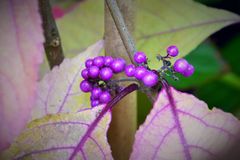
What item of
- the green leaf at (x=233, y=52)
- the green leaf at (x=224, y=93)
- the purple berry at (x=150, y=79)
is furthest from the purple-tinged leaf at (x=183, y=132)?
the green leaf at (x=233, y=52)

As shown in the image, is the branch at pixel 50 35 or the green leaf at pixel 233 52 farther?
the green leaf at pixel 233 52

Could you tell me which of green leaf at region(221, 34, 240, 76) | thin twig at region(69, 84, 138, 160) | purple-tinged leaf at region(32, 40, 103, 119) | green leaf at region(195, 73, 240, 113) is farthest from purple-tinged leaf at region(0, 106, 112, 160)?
green leaf at region(221, 34, 240, 76)

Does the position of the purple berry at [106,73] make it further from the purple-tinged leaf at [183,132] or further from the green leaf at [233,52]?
the green leaf at [233,52]

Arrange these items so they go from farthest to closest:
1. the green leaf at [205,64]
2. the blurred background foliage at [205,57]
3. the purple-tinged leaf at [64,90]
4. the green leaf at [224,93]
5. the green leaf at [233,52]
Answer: the green leaf at [233,52], the green leaf at [224,93], the green leaf at [205,64], the blurred background foliage at [205,57], the purple-tinged leaf at [64,90]

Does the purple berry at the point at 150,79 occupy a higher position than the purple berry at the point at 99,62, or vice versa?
the purple berry at the point at 99,62

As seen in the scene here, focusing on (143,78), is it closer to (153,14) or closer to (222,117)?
(222,117)

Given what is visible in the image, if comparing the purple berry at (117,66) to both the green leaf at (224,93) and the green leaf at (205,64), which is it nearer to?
the green leaf at (205,64)

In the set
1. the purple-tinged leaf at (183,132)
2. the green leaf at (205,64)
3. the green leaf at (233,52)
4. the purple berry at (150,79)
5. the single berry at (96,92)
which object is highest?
the purple berry at (150,79)

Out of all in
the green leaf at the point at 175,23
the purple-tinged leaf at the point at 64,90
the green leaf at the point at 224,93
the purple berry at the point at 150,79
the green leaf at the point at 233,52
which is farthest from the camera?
the green leaf at the point at 233,52

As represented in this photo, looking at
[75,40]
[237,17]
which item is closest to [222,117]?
[237,17]
